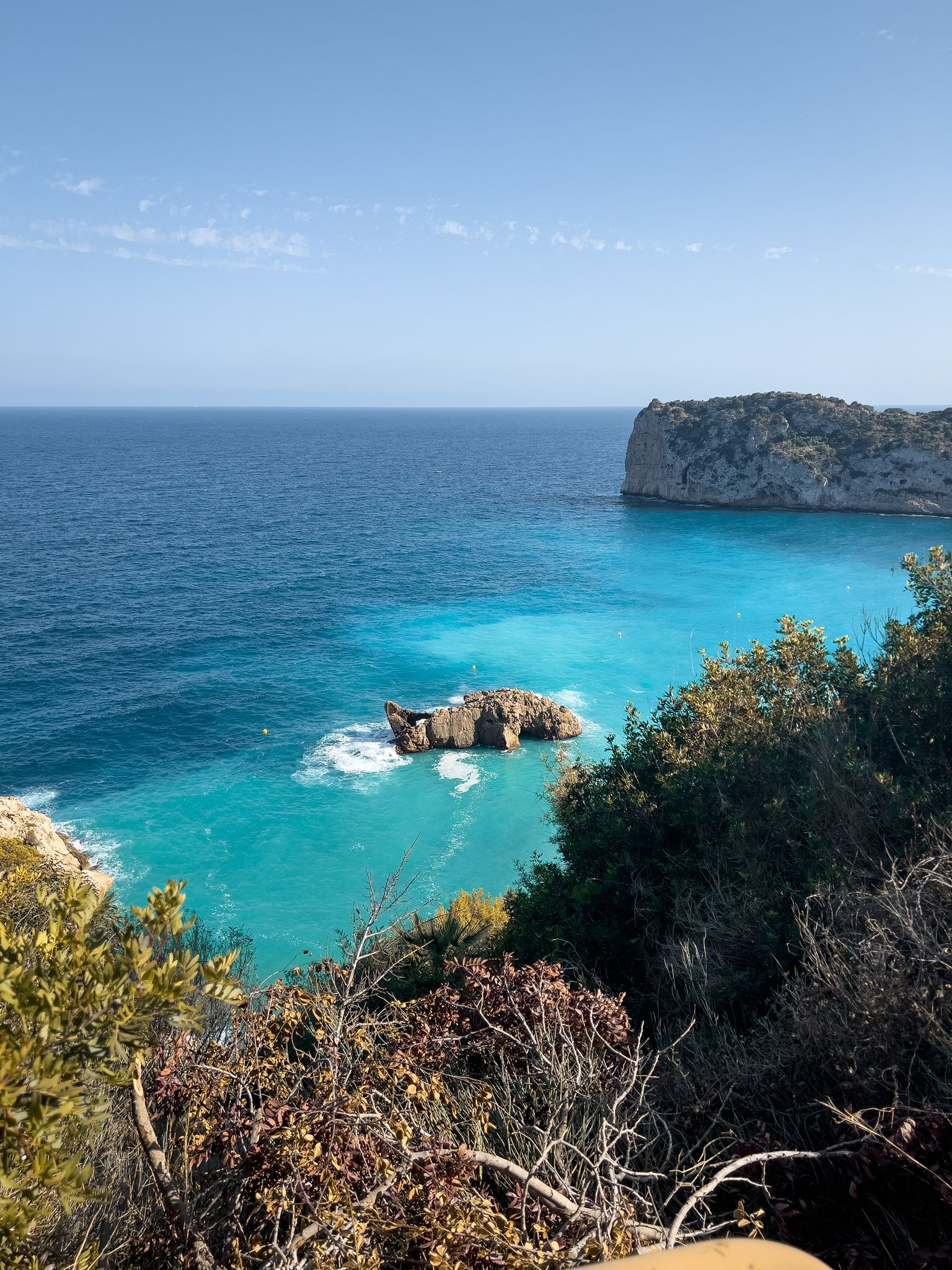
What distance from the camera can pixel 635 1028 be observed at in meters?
10.1

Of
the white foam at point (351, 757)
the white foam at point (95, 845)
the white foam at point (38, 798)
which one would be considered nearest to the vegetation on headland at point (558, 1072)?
the white foam at point (95, 845)

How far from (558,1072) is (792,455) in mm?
83656

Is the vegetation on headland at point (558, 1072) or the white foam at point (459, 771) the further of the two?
the white foam at point (459, 771)

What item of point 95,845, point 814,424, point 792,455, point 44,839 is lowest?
point 95,845

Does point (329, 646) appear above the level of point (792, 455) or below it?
below

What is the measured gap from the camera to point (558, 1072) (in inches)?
264

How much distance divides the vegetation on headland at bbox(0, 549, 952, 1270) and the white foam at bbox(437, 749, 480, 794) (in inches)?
692

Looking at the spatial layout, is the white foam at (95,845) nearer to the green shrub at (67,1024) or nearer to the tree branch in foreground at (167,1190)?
the tree branch in foreground at (167,1190)

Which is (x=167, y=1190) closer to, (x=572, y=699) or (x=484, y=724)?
(x=484, y=724)

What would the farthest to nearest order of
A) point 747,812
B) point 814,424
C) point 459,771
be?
point 814,424, point 459,771, point 747,812

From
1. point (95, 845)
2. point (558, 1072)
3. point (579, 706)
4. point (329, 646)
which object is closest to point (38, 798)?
point (95, 845)

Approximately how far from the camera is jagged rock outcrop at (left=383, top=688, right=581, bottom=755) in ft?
109

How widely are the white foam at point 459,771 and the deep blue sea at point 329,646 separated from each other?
13 centimetres

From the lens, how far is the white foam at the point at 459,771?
30719 mm
